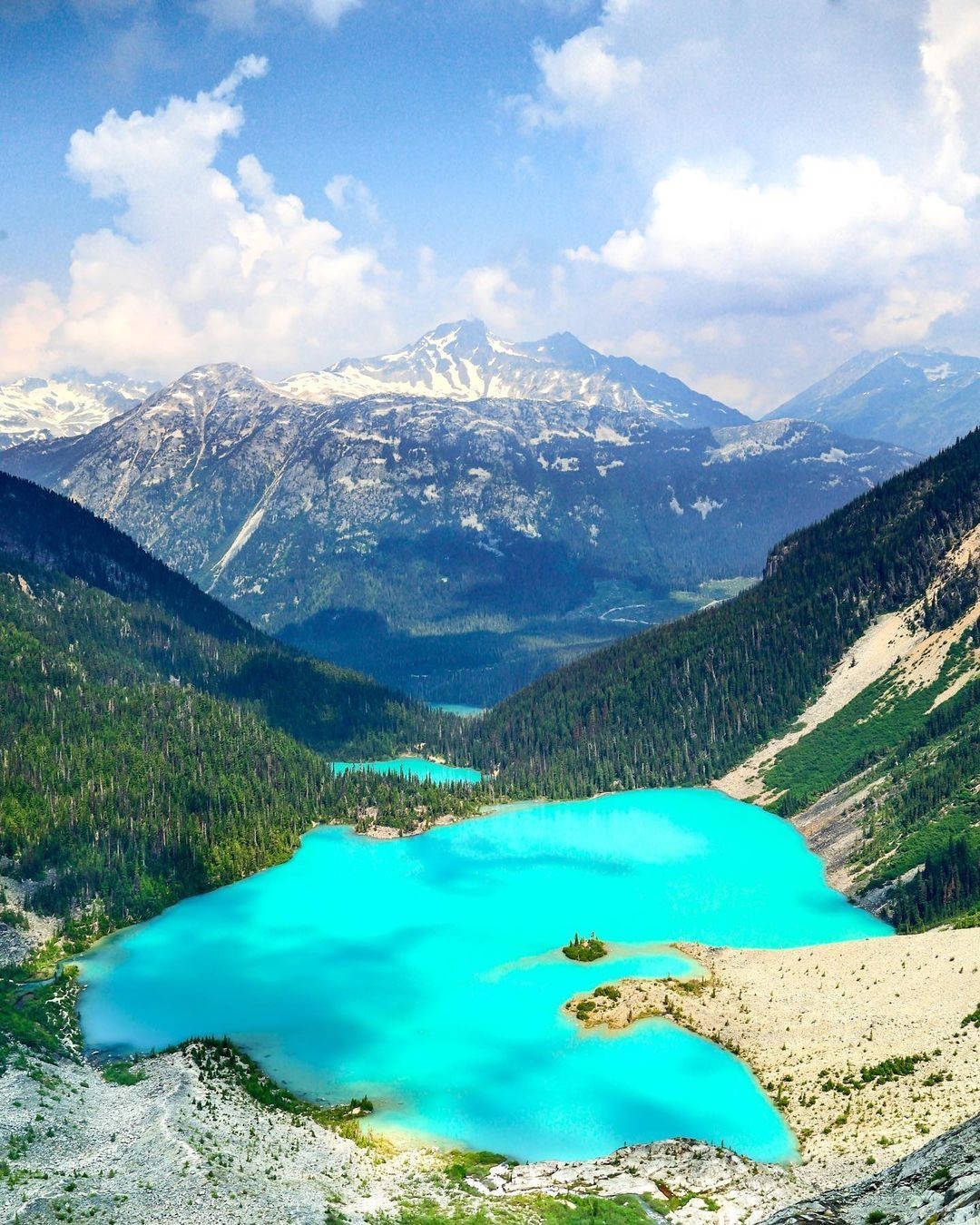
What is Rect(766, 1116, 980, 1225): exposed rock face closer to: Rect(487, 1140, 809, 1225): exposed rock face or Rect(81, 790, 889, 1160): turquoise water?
Rect(487, 1140, 809, 1225): exposed rock face

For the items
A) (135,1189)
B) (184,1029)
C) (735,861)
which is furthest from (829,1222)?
(735,861)

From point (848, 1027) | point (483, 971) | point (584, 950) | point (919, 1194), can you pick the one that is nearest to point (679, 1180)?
point (848, 1027)

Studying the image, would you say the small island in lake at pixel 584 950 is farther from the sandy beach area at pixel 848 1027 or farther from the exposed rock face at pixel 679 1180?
the exposed rock face at pixel 679 1180

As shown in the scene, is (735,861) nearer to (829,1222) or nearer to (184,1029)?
(184,1029)

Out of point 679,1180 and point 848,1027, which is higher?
point 848,1027

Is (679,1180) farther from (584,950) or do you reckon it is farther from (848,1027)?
(584,950)

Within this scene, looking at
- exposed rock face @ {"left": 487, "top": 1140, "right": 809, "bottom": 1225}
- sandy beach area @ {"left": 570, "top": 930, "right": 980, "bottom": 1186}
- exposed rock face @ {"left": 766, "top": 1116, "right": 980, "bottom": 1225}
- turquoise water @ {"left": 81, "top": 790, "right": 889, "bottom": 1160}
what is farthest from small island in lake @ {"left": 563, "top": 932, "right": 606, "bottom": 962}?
exposed rock face @ {"left": 766, "top": 1116, "right": 980, "bottom": 1225}
